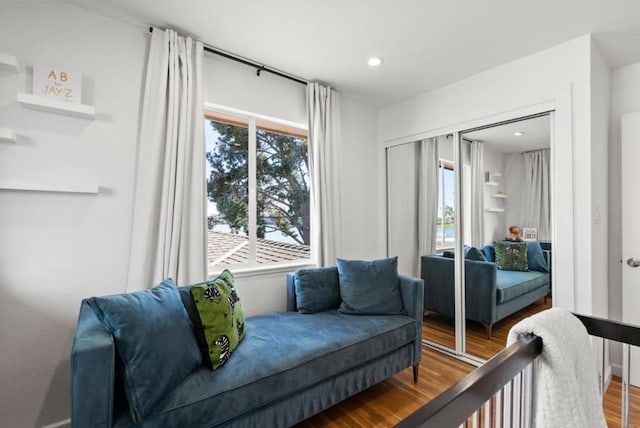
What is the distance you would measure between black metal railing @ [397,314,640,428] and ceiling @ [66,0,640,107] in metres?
1.82

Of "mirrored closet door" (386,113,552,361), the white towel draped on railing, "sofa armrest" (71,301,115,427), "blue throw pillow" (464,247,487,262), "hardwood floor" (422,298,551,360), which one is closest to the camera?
the white towel draped on railing

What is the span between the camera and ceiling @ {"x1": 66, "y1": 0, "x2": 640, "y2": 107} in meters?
1.84

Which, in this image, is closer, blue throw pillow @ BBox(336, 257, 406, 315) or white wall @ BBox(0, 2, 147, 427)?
white wall @ BBox(0, 2, 147, 427)

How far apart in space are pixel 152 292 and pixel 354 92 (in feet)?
8.32

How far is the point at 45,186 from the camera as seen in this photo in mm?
1694

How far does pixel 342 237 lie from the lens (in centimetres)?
316

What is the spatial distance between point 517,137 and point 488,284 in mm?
1246

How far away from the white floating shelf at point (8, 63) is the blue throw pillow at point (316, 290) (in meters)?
2.08

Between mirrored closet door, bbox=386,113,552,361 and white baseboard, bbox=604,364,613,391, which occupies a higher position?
mirrored closet door, bbox=386,113,552,361

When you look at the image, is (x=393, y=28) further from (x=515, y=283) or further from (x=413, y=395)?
(x=413, y=395)

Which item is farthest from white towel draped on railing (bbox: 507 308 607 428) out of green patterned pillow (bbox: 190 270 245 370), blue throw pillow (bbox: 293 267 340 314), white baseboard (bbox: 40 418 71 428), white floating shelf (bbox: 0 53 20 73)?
white floating shelf (bbox: 0 53 20 73)

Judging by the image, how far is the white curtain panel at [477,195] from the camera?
2682mm

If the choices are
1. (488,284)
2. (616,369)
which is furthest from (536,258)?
(616,369)

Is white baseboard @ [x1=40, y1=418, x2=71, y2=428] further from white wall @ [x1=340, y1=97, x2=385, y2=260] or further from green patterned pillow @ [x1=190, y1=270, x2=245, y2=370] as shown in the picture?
white wall @ [x1=340, y1=97, x2=385, y2=260]
